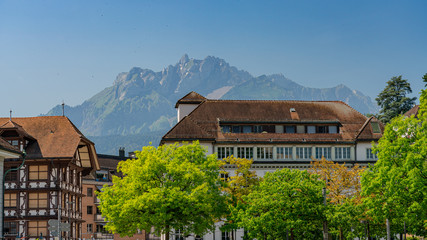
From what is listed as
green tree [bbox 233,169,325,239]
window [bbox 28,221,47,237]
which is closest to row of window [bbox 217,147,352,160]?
green tree [bbox 233,169,325,239]

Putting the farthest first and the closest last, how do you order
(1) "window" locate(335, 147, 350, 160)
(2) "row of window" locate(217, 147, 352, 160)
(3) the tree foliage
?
(1) "window" locate(335, 147, 350, 160) → (2) "row of window" locate(217, 147, 352, 160) → (3) the tree foliage

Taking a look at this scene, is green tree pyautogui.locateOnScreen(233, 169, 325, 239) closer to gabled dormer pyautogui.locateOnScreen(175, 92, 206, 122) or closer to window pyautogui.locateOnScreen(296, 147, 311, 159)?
window pyautogui.locateOnScreen(296, 147, 311, 159)

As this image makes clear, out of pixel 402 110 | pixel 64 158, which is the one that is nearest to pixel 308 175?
pixel 64 158

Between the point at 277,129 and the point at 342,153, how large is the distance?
966cm

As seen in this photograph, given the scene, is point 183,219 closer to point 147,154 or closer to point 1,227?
point 147,154

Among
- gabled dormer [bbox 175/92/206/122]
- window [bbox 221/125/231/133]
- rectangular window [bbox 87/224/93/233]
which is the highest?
gabled dormer [bbox 175/92/206/122]

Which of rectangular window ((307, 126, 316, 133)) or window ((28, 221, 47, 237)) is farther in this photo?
rectangular window ((307, 126, 316, 133))

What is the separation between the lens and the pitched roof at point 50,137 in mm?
77825

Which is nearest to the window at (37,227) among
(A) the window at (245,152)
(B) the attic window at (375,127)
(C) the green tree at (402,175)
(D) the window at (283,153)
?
(A) the window at (245,152)

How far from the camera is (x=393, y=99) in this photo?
425 feet

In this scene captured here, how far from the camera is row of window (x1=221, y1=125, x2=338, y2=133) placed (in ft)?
324

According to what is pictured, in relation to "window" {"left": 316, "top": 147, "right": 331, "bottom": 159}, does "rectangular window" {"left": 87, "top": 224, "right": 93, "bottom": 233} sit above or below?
below

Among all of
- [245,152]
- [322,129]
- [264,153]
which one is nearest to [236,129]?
[245,152]

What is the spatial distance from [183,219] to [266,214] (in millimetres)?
7907
